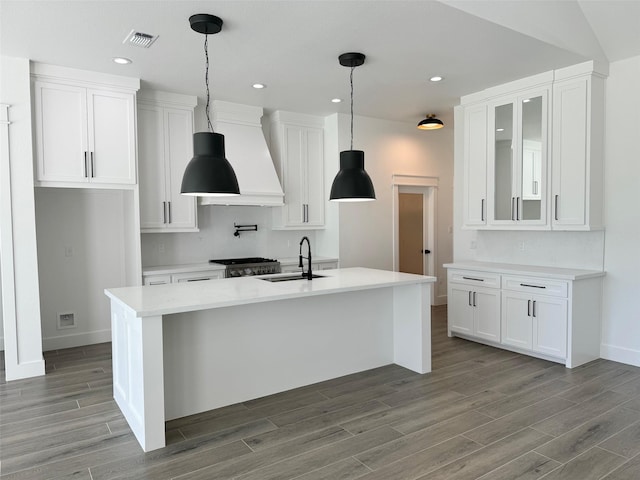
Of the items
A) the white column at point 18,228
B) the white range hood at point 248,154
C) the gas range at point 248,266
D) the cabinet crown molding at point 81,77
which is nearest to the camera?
the white column at point 18,228

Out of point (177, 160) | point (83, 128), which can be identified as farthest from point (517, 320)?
point (83, 128)

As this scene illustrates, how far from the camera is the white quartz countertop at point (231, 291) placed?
285 centimetres

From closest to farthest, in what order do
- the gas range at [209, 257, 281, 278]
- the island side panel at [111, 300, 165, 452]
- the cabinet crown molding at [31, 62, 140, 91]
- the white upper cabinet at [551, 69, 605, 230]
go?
the island side panel at [111, 300, 165, 452] → the cabinet crown molding at [31, 62, 140, 91] → the white upper cabinet at [551, 69, 605, 230] → the gas range at [209, 257, 281, 278]

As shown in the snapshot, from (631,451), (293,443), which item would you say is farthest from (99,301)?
(631,451)

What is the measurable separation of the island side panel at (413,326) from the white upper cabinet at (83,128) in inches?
121

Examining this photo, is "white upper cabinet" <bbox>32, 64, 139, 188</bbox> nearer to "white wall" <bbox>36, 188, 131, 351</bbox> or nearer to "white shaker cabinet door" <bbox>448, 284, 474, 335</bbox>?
"white wall" <bbox>36, 188, 131, 351</bbox>

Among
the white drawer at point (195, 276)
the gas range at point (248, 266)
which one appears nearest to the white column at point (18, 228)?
the white drawer at point (195, 276)

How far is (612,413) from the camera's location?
3207 mm

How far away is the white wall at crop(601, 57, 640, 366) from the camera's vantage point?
4227mm

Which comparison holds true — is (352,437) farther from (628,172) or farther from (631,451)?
(628,172)

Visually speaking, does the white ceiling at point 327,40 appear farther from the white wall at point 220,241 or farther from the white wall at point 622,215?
the white wall at point 220,241

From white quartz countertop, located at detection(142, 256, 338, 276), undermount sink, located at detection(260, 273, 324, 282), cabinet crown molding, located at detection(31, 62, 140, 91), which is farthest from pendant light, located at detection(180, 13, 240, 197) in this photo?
white quartz countertop, located at detection(142, 256, 338, 276)

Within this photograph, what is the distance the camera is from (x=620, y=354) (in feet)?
14.3

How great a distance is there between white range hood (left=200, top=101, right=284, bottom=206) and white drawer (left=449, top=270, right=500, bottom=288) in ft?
7.82
